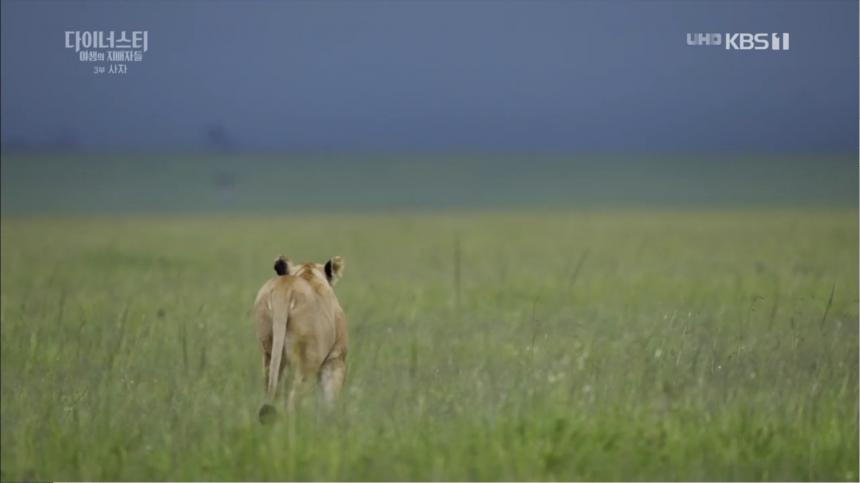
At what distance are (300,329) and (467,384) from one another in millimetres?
1289

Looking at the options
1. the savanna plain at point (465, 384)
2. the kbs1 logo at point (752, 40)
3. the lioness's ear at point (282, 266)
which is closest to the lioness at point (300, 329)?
the lioness's ear at point (282, 266)

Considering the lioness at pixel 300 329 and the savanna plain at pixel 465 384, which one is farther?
the lioness at pixel 300 329

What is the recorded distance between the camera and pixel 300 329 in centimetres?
754

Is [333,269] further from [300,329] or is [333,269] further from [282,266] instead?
[300,329]

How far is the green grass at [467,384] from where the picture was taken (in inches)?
275

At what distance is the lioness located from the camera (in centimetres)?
745

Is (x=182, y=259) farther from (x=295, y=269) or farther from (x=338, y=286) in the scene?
(x=295, y=269)

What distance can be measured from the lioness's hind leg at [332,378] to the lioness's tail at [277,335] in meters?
0.32

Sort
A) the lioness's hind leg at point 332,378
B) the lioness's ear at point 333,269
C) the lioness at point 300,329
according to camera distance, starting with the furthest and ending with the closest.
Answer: the lioness's ear at point 333,269, the lioness's hind leg at point 332,378, the lioness at point 300,329

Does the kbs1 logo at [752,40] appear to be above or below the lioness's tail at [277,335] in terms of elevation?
above

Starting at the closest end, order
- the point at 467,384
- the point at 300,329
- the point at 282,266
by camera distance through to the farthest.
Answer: the point at 300,329 → the point at 282,266 → the point at 467,384

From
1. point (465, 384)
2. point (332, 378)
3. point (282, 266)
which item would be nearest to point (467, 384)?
point (465, 384)

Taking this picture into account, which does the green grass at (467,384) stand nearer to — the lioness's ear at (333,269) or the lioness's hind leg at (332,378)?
the lioness's hind leg at (332,378)

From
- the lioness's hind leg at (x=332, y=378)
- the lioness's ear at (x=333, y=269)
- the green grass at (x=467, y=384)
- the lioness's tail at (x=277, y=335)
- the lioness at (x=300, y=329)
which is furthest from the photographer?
the lioness's ear at (x=333, y=269)
